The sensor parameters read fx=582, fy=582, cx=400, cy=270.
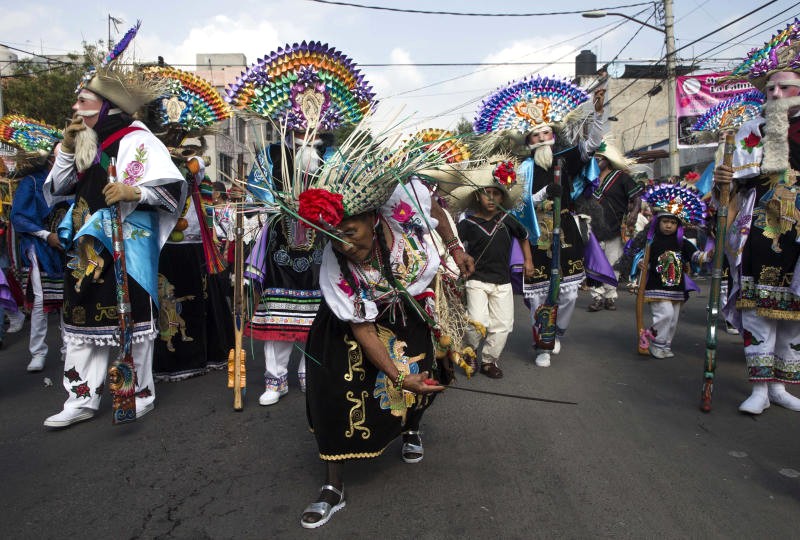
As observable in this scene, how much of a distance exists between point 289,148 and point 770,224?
11.8 ft

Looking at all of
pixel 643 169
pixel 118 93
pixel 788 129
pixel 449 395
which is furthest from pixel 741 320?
pixel 118 93

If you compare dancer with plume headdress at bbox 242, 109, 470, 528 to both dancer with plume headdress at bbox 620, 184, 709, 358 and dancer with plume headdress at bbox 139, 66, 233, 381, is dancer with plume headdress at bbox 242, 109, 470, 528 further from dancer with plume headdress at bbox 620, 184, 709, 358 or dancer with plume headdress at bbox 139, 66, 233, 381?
dancer with plume headdress at bbox 620, 184, 709, 358

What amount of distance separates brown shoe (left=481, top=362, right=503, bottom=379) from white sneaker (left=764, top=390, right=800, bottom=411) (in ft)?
7.13

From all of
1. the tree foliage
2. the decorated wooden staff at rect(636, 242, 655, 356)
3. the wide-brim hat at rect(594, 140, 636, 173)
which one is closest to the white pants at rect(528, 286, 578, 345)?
the decorated wooden staff at rect(636, 242, 655, 356)

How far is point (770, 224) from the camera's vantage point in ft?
14.1

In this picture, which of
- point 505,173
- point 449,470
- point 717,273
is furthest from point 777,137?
point 449,470

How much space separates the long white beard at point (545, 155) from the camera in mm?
5801

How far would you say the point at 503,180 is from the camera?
5.18 meters

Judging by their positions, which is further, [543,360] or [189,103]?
[543,360]

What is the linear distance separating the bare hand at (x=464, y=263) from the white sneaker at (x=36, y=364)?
15.9 feet

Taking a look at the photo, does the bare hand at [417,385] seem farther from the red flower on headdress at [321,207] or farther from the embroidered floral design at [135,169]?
the embroidered floral design at [135,169]

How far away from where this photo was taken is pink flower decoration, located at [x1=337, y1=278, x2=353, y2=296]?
2.83m

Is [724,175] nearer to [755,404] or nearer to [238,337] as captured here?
[755,404]

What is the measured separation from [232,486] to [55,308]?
4113mm
